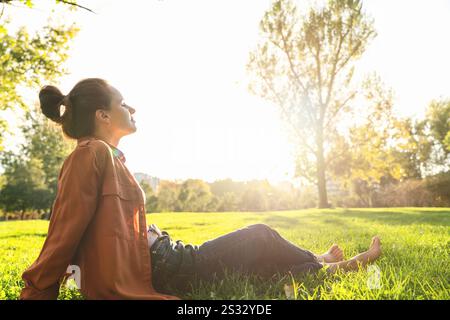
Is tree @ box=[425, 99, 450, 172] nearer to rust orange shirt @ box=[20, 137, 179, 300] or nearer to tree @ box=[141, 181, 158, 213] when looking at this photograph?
tree @ box=[141, 181, 158, 213]

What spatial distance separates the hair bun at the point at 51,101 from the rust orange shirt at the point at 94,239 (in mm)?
462

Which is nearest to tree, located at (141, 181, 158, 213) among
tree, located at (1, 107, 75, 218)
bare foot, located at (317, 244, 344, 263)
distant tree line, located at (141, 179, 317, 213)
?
distant tree line, located at (141, 179, 317, 213)

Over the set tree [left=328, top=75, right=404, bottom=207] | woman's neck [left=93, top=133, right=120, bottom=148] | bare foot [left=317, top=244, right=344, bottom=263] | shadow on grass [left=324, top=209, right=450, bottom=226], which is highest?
tree [left=328, top=75, right=404, bottom=207]

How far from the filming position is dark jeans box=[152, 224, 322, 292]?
2.52 m

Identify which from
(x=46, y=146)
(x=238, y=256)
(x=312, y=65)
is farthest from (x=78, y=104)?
(x=46, y=146)

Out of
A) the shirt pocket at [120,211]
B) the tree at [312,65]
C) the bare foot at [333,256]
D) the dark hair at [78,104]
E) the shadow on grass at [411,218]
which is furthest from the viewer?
the tree at [312,65]

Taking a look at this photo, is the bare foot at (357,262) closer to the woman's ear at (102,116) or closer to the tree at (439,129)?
the woman's ear at (102,116)

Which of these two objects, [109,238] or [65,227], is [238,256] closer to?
[109,238]

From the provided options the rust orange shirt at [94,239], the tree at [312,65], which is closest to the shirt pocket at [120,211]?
the rust orange shirt at [94,239]

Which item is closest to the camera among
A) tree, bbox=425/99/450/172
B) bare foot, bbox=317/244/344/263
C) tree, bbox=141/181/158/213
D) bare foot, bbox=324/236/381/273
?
bare foot, bbox=324/236/381/273

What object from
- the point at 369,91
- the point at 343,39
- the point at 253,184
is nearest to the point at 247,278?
the point at 343,39

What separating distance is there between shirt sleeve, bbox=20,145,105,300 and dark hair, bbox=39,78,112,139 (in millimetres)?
424

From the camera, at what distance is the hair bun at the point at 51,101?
2447 mm

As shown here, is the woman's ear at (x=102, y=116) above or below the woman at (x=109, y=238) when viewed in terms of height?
above
